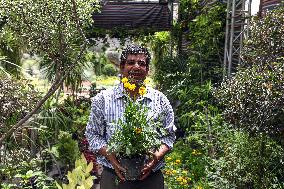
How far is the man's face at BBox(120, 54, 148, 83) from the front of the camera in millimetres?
2074

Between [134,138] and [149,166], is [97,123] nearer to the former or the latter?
[134,138]

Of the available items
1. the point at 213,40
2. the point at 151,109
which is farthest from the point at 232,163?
the point at 213,40

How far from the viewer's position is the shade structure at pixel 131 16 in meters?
10.3

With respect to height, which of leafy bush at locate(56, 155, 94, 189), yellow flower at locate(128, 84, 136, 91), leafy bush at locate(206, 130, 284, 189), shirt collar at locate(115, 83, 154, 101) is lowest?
leafy bush at locate(206, 130, 284, 189)

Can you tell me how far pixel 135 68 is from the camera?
2.07 m

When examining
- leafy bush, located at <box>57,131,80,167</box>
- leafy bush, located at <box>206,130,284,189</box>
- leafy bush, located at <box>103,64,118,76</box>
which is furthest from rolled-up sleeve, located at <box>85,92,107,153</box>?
leafy bush, located at <box>103,64,118,76</box>

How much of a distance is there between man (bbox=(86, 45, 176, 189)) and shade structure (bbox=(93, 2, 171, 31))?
8.27 metres

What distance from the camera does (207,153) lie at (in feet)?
17.4

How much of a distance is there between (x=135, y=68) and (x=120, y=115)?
0.29 metres

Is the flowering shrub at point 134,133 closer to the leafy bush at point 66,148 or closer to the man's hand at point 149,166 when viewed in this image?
the man's hand at point 149,166

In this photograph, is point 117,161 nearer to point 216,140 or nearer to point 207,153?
point 216,140

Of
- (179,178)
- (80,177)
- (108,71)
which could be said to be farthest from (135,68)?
(108,71)

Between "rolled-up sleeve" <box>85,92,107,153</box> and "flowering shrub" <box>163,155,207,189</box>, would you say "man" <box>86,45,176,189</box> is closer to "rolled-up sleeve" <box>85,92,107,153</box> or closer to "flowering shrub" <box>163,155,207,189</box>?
"rolled-up sleeve" <box>85,92,107,153</box>

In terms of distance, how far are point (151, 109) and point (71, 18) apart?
2.32 m
